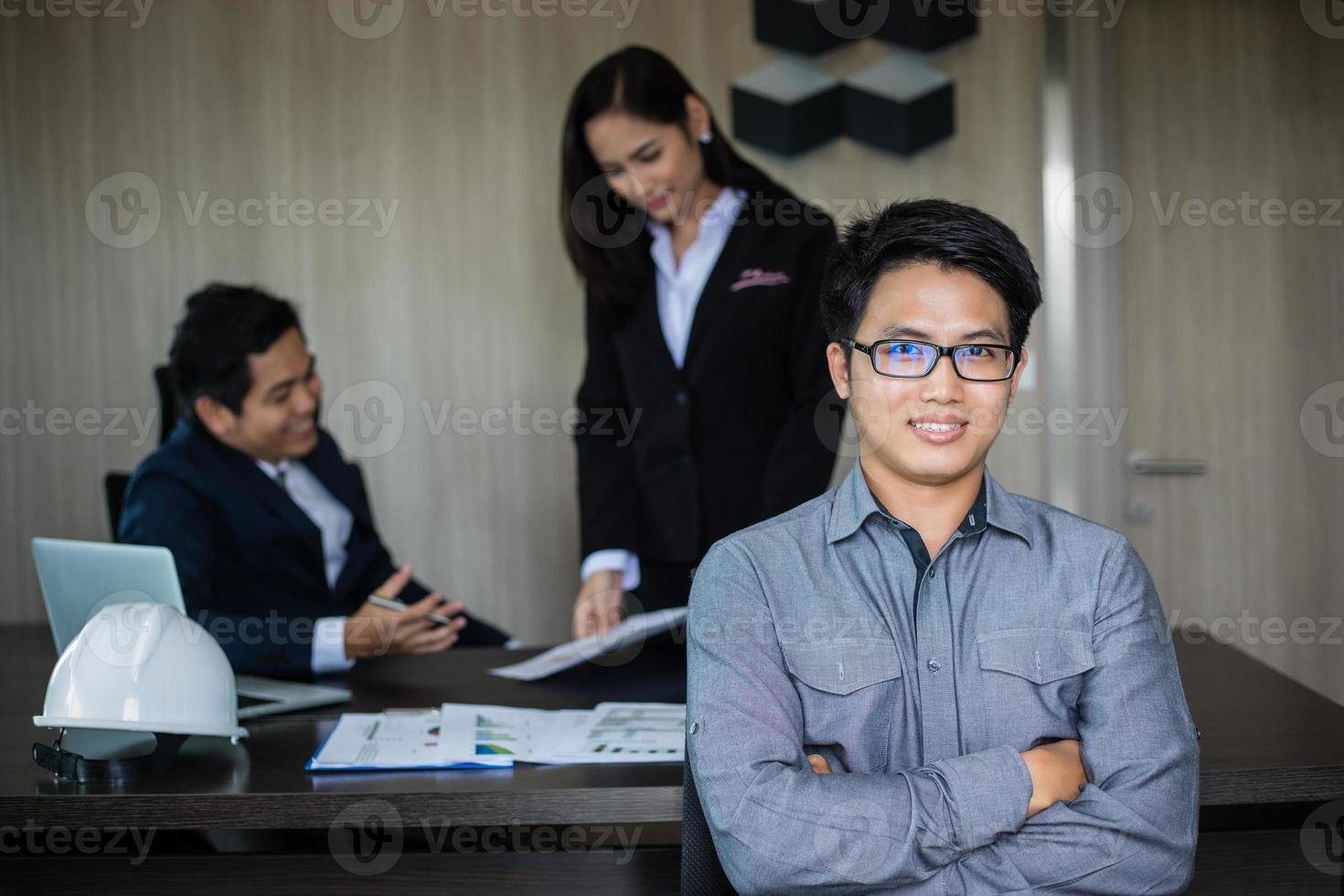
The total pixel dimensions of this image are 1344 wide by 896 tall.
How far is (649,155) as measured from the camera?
8.42 ft

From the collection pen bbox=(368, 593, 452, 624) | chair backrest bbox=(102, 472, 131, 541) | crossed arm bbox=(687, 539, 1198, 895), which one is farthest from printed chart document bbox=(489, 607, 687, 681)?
chair backrest bbox=(102, 472, 131, 541)

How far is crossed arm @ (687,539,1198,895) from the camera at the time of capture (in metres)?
1.31

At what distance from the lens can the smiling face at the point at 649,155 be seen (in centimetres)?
254

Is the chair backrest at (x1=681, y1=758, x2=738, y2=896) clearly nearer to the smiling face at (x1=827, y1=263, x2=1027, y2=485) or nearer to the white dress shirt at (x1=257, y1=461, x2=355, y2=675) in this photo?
the smiling face at (x1=827, y1=263, x2=1027, y2=485)

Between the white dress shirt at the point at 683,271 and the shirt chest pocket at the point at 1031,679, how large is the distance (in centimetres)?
132

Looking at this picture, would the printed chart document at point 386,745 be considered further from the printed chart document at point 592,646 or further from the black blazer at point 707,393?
the black blazer at point 707,393

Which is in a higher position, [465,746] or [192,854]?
[465,746]

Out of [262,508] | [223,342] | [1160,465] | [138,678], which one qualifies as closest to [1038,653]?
[138,678]

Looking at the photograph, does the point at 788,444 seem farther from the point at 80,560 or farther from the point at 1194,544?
the point at 1194,544

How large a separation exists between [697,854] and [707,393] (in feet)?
4.64

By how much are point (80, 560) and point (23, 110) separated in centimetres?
247

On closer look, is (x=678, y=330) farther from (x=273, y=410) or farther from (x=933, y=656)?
(x=933, y=656)

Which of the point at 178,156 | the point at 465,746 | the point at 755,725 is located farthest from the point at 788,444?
the point at 178,156

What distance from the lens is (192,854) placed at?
6.03ft
